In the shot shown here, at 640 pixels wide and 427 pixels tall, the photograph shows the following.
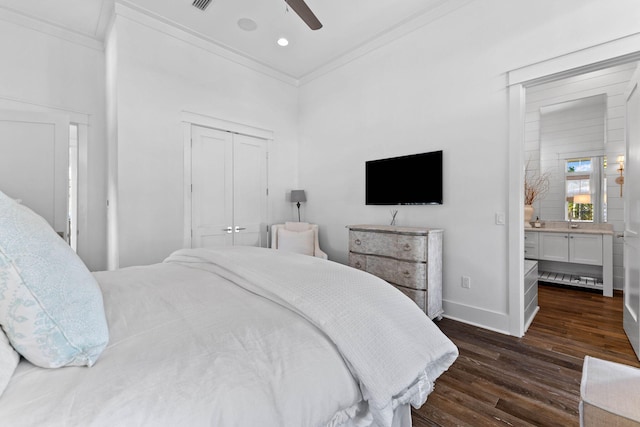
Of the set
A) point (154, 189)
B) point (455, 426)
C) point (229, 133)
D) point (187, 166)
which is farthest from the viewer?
point (229, 133)

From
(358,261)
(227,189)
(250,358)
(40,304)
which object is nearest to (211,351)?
(250,358)

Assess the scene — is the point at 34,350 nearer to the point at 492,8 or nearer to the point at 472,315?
the point at 472,315

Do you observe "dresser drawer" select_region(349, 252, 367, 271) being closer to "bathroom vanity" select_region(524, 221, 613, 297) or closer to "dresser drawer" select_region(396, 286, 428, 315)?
"dresser drawer" select_region(396, 286, 428, 315)

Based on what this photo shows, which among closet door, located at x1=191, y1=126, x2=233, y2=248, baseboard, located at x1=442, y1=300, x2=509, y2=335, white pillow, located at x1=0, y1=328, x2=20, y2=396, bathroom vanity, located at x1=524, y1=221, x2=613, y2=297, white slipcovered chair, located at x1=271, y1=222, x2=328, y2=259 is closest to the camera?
white pillow, located at x1=0, y1=328, x2=20, y2=396

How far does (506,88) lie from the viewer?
8.63 ft

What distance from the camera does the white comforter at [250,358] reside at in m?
0.63

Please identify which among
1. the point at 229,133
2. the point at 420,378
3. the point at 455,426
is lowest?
the point at 455,426

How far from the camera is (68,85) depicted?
3221mm

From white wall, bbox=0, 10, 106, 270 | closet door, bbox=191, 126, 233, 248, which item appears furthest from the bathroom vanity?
white wall, bbox=0, 10, 106, 270

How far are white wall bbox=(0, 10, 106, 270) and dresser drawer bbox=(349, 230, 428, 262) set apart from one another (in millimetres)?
3069

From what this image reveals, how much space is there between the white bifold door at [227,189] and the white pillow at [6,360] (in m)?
2.87

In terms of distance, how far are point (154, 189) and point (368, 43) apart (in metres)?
3.12

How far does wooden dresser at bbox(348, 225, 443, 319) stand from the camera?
2719 mm

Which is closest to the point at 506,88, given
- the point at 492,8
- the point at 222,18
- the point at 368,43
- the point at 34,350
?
the point at 492,8
